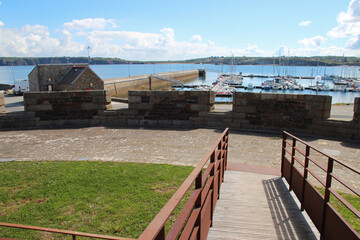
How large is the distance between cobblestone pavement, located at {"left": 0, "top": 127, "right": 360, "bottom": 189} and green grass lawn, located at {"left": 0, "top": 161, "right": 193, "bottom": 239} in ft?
3.17

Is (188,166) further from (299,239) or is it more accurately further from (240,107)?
(240,107)

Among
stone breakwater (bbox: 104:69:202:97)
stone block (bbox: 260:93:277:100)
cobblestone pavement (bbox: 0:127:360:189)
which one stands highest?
stone block (bbox: 260:93:277:100)

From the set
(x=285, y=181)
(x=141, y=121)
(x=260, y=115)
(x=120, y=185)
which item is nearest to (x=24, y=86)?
(x=141, y=121)

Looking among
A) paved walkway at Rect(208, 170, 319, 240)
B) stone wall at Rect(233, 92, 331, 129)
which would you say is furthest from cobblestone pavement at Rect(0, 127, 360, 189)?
paved walkway at Rect(208, 170, 319, 240)

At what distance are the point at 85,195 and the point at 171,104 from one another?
24.5 feet

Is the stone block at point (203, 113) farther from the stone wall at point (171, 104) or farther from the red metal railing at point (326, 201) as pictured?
the red metal railing at point (326, 201)

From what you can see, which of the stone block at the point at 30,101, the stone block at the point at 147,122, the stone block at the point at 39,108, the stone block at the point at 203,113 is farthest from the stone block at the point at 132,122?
the stone block at the point at 30,101

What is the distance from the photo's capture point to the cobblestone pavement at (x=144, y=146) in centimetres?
788

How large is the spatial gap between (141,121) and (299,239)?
9.67m

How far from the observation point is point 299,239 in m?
3.58

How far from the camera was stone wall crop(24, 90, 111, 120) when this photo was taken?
12336 mm

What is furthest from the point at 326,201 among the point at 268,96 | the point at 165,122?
the point at 165,122

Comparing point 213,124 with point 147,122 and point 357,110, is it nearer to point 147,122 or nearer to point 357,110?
point 147,122

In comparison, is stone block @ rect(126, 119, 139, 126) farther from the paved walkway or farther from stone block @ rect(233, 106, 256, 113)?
the paved walkway
